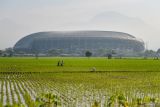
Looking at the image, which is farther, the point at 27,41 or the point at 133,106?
the point at 27,41

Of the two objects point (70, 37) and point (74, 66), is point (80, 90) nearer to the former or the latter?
point (74, 66)

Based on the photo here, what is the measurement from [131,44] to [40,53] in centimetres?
3625

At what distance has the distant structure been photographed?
140375 millimetres

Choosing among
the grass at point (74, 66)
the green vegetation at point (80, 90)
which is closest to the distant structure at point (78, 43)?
the grass at point (74, 66)

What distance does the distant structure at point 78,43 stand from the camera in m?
140

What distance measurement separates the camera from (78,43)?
140875 millimetres

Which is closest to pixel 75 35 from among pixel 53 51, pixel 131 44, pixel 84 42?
pixel 84 42

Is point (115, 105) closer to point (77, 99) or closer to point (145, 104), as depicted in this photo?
point (145, 104)

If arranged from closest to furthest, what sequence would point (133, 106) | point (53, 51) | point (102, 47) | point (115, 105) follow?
1. point (133, 106)
2. point (115, 105)
3. point (53, 51)
4. point (102, 47)

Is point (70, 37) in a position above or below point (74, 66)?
above

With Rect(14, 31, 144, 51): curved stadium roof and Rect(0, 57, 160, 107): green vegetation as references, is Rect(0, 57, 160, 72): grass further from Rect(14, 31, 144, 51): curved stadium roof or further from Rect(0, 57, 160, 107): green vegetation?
Rect(14, 31, 144, 51): curved stadium roof

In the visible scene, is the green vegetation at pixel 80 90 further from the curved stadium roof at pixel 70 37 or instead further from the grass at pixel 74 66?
the curved stadium roof at pixel 70 37

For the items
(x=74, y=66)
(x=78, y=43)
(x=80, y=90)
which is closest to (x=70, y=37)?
(x=78, y=43)

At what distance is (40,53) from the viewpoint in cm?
13812
